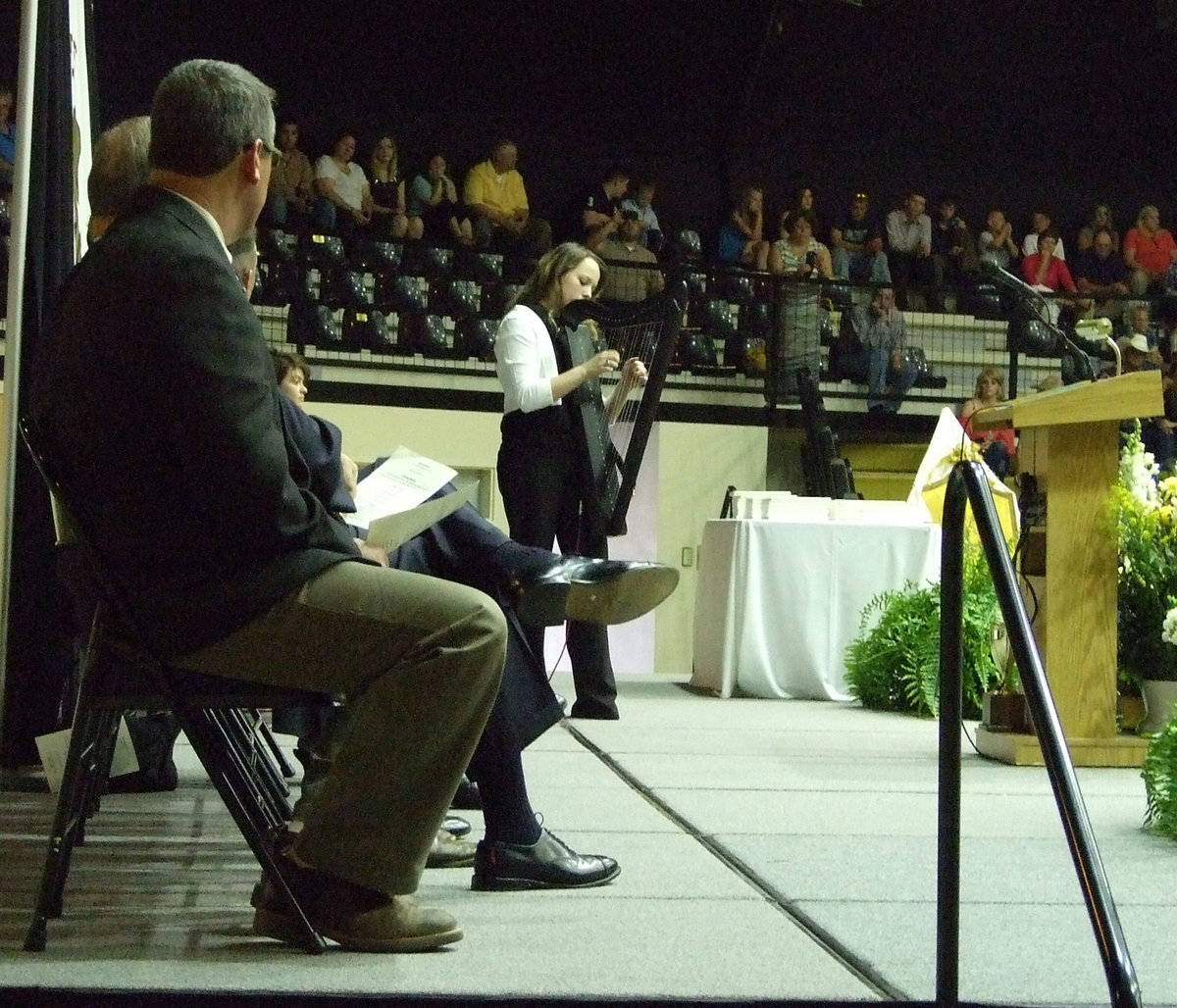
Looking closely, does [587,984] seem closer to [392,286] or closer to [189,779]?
[189,779]

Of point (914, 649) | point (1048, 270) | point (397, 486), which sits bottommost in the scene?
point (914, 649)

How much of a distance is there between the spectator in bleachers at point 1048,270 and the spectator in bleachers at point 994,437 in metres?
2.45

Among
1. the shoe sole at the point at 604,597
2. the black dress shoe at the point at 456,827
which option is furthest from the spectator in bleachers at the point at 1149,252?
the shoe sole at the point at 604,597

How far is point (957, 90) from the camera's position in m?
14.8

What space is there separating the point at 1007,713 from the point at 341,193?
8043mm

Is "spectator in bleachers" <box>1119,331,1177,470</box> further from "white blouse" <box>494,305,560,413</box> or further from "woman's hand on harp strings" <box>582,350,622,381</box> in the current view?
"woman's hand on harp strings" <box>582,350,622,381</box>

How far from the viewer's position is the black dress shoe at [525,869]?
2.59 metres

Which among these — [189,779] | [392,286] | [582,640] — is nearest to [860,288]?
[392,286]

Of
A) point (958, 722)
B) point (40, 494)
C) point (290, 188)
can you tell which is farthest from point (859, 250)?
point (958, 722)

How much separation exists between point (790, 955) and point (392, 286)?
947 cm

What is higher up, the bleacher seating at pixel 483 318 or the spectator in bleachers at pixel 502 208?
the spectator in bleachers at pixel 502 208

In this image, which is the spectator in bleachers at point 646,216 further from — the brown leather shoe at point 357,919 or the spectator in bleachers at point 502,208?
the brown leather shoe at point 357,919

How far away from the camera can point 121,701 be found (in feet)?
7.11

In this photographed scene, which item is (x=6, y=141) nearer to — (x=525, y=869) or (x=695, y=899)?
(x=525, y=869)
